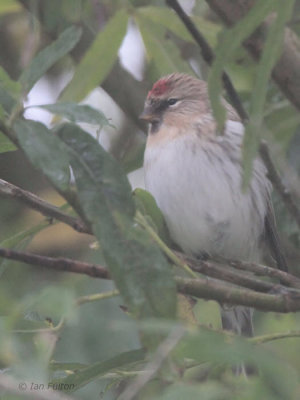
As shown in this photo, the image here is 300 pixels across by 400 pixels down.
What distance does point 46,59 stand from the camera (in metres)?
1.50

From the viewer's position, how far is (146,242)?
1523 mm

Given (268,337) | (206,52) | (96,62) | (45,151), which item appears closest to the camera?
(45,151)

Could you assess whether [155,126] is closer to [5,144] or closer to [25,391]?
[5,144]

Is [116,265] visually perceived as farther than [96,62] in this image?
No

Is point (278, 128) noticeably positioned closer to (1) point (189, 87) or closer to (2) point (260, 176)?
(2) point (260, 176)

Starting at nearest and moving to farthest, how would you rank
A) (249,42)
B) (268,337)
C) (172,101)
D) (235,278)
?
(268,337) < (235,278) < (249,42) < (172,101)

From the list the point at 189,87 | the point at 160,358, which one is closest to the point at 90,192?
the point at 160,358

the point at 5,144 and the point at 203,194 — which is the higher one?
the point at 5,144

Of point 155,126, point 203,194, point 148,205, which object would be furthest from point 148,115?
point 148,205

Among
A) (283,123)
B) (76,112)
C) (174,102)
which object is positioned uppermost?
(76,112)

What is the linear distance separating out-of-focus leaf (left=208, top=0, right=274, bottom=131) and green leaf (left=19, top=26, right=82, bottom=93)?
271 mm

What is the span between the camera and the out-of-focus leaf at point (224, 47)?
1.48 m

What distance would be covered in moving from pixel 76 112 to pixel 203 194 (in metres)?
1.39

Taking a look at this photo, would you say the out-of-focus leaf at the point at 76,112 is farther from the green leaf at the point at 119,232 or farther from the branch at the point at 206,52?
the branch at the point at 206,52
